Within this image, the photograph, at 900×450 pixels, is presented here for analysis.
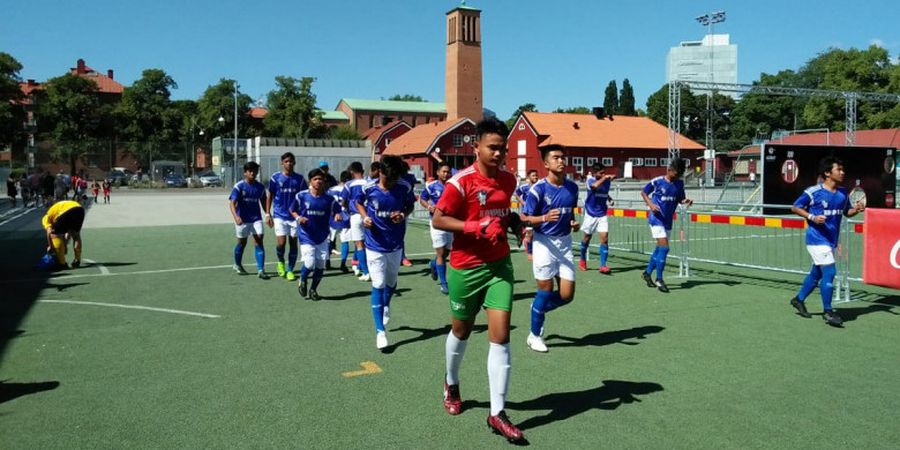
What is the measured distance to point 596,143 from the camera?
231 feet

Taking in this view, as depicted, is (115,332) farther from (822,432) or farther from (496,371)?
(822,432)

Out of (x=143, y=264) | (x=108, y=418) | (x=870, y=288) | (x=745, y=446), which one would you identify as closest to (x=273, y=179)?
(x=143, y=264)

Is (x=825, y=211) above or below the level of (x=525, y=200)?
below

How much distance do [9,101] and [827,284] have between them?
8782 cm

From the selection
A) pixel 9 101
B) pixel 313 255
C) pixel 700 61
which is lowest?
pixel 313 255

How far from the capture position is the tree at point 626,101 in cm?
11331

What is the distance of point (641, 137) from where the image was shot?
2874 inches

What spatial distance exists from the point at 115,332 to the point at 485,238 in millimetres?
5511

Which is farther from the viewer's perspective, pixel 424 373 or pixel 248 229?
pixel 248 229

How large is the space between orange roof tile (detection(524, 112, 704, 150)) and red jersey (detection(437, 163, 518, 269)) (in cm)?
6532

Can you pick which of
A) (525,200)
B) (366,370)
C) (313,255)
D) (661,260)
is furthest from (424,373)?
(661,260)

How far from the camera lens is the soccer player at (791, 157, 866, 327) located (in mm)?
8008

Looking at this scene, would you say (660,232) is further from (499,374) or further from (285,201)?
(499,374)

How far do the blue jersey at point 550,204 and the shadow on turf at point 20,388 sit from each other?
478 centimetres
